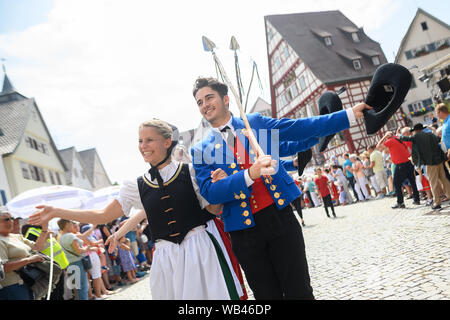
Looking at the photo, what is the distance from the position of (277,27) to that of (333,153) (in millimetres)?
12300

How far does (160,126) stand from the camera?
259cm

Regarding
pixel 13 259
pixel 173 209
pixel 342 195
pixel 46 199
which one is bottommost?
pixel 342 195

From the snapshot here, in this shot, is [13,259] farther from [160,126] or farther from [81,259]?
[160,126]

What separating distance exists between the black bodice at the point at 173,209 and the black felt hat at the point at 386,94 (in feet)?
4.00

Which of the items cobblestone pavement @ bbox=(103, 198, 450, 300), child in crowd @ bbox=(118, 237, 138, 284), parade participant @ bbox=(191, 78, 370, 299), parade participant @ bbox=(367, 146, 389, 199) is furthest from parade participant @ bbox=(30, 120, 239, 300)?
parade participant @ bbox=(367, 146, 389, 199)

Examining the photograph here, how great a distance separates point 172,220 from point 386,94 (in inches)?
61.6

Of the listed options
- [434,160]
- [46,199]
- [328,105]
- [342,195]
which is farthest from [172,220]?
[342,195]

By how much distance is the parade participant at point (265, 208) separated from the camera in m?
2.24

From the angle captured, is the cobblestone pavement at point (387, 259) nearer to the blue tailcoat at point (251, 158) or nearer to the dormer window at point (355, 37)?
the blue tailcoat at point (251, 158)

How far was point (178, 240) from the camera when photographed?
2.34m

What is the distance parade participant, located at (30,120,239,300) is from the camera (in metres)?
2.27

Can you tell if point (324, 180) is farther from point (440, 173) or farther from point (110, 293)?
point (110, 293)

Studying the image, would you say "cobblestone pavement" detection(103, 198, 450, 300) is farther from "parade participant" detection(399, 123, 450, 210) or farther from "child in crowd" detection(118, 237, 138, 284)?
"child in crowd" detection(118, 237, 138, 284)
